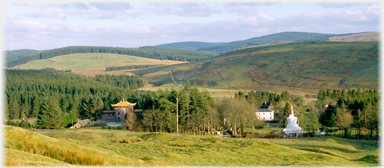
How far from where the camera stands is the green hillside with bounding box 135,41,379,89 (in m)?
→ 132

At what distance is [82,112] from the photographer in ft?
281

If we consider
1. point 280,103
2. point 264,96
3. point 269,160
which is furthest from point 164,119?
point 264,96

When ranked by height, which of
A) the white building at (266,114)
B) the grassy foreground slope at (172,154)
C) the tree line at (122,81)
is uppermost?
the tree line at (122,81)

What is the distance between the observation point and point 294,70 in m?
151

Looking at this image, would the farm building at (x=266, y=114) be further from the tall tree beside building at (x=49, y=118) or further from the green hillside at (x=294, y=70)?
the green hillside at (x=294, y=70)

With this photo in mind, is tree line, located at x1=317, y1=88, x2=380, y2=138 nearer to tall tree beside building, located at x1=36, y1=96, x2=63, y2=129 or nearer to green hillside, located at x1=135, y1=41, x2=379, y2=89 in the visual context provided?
tall tree beside building, located at x1=36, y1=96, x2=63, y2=129

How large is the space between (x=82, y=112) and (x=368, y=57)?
126365mm

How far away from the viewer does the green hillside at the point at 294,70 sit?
13150cm

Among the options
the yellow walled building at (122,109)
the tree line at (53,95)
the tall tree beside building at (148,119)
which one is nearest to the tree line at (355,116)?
the tall tree beside building at (148,119)

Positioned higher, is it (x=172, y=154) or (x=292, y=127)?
(x=172, y=154)

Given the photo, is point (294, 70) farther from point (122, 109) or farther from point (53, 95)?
point (53, 95)

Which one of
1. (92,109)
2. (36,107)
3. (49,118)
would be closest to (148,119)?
(49,118)

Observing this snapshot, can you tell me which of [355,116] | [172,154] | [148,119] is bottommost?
[148,119]

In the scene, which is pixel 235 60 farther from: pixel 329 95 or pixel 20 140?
pixel 20 140
